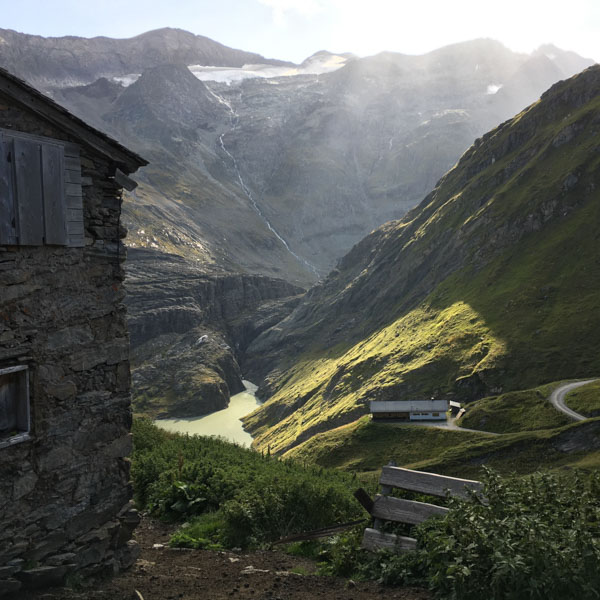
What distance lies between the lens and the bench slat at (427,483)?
13323mm

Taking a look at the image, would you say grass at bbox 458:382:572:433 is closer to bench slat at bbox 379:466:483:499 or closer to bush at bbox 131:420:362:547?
bush at bbox 131:420:362:547

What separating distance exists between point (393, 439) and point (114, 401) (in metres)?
78.5

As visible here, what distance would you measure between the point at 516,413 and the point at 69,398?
79.2 meters

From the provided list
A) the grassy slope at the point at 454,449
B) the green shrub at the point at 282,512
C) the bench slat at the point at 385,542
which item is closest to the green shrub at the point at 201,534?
the green shrub at the point at 282,512

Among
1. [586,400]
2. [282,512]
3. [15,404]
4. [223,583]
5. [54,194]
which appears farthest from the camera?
[586,400]

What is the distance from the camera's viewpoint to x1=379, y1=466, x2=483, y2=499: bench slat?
13323 mm

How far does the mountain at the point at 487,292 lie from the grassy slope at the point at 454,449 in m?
18.2

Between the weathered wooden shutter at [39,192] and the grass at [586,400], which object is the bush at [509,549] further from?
the grass at [586,400]

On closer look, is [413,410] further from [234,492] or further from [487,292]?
[234,492]

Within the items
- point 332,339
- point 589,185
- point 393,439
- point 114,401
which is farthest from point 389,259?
point 114,401

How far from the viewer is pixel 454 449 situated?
2948 inches

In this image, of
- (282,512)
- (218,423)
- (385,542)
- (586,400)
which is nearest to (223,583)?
(282,512)

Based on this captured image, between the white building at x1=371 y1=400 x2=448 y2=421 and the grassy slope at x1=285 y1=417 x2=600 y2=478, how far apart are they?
248 cm

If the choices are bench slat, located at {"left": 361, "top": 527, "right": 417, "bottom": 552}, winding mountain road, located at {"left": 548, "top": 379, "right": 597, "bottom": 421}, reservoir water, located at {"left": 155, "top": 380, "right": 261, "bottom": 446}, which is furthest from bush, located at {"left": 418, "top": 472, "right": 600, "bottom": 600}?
reservoir water, located at {"left": 155, "top": 380, "right": 261, "bottom": 446}
